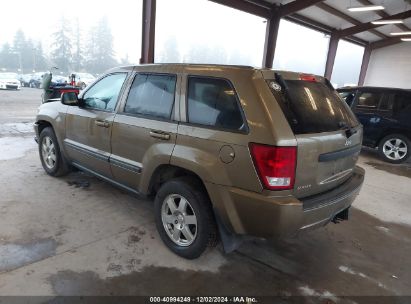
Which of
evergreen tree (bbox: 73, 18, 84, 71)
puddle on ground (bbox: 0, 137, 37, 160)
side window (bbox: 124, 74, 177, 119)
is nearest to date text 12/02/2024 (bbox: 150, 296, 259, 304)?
side window (bbox: 124, 74, 177, 119)

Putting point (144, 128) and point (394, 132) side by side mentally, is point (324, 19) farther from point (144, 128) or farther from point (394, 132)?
point (144, 128)

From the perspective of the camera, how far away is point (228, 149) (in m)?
2.36

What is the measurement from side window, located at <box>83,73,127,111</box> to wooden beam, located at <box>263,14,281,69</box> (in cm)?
962

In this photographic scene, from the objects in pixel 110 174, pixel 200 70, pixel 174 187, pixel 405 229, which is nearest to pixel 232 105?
pixel 200 70

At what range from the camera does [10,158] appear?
5.35 m

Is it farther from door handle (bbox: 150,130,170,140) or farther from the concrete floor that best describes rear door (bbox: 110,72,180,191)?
the concrete floor

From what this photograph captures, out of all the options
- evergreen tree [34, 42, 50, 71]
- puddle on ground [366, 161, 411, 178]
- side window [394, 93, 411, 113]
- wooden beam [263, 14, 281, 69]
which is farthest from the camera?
evergreen tree [34, 42, 50, 71]

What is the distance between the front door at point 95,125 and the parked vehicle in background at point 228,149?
1.0 inches

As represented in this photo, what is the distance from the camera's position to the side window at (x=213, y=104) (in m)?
2.42

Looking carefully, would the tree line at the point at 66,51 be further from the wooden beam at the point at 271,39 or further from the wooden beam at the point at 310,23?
the wooden beam at the point at 271,39

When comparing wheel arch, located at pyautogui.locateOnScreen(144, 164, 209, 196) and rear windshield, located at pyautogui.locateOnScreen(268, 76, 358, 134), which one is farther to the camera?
wheel arch, located at pyautogui.locateOnScreen(144, 164, 209, 196)

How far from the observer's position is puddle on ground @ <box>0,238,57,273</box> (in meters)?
2.60

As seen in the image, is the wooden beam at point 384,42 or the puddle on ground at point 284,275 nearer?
the puddle on ground at point 284,275

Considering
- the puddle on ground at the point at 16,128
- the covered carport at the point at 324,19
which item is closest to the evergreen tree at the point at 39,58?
the covered carport at the point at 324,19
